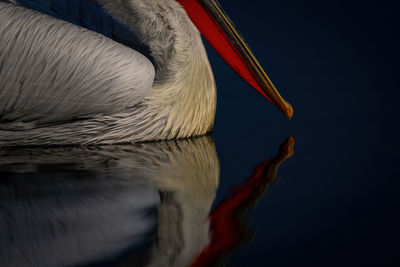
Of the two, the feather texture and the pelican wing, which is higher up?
the feather texture

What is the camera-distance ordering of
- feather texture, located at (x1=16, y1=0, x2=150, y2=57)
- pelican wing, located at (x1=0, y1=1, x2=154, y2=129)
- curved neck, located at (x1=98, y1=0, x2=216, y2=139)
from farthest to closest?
feather texture, located at (x1=16, y1=0, x2=150, y2=57), curved neck, located at (x1=98, y1=0, x2=216, y2=139), pelican wing, located at (x1=0, y1=1, x2=154, y2=129)

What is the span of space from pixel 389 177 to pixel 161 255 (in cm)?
62

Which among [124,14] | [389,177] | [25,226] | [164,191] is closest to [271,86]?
[124,14]

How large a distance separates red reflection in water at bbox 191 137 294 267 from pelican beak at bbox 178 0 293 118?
0.75 m

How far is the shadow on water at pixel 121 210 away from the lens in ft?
1.29

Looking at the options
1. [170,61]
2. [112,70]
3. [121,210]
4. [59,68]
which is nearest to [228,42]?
[170,61]

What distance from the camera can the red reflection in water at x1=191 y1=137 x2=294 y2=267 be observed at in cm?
39

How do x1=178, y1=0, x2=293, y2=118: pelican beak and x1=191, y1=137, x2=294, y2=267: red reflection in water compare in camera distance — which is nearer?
x1=191, y1=137, x2=294, y2=267: red reflection in water

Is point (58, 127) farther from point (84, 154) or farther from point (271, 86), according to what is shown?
point (271, 86)

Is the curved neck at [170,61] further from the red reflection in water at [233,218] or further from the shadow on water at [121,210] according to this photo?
the red reflection in water at [233,218]

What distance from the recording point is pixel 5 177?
2.61ft

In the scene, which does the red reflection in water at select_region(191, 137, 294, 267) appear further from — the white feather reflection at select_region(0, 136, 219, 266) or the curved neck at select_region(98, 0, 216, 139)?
the curved neck at select_region(98, 0, 216, 139)

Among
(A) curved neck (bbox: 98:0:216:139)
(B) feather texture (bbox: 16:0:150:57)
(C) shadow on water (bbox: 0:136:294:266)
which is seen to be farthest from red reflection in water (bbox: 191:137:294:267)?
(B) feather texture (bbox: 16:0:150:57)

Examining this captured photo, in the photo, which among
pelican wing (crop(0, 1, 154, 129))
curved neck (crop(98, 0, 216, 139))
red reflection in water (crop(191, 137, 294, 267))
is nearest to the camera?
red reflection in water (crop(191, 137, 294, 267))
